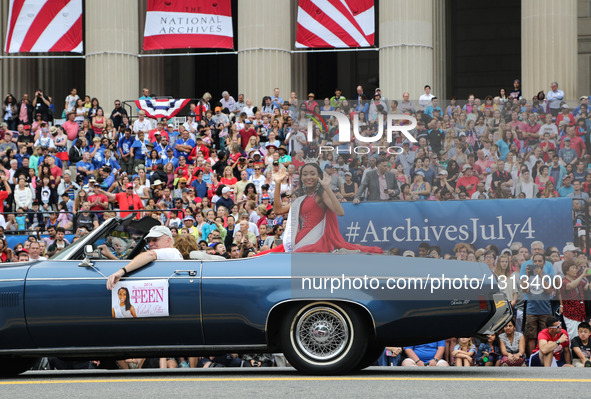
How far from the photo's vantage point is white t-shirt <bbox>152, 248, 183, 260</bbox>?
10516mm

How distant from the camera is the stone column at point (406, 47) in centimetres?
2989

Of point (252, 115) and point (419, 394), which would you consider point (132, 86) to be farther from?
point (419, 394)

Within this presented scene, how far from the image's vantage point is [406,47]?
1189 inches

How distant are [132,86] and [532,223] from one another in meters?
22.1

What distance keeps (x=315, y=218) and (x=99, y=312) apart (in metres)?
1.99

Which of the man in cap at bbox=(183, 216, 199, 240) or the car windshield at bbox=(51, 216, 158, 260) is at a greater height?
the car windshield at bbox=(51, 216, 158, 260)

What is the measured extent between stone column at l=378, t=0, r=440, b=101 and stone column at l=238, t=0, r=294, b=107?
2618 mm

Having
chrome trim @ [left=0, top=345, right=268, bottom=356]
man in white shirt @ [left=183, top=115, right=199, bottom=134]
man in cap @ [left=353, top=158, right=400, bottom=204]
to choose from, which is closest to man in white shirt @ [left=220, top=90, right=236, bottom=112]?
man in white shirt @ [left=183, top=115, right=199, bottom=134]

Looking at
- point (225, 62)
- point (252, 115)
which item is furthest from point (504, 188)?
point (225, 62)

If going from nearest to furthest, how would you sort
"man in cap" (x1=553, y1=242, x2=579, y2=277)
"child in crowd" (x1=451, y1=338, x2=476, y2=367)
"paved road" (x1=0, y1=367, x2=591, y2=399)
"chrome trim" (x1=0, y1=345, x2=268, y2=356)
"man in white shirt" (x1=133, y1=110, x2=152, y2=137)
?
1. "paved road" (x1=0, y1=367, x2=591, y2=399)
2. "chrome trim" (x1=0, y1=345, x2=268, y2=356)
3. "man in cap" (x1=553, y1=242, x2=579, y2=277)
4. "child in crowd" (x1=451, y1=338, x2=476, y2=367)
5. "man in white shirt" (x1=133, y1=110, x2=152, y2=137)

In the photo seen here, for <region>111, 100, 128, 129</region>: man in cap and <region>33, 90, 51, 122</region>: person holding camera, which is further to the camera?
<region>33, 90, 51, 122</region>: person holding camera

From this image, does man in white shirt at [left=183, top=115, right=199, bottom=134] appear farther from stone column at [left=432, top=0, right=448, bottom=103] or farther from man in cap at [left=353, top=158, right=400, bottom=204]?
man in cap at [left=353, top=158, right=400, bottom=204]

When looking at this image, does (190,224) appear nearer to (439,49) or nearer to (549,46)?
(549,46)

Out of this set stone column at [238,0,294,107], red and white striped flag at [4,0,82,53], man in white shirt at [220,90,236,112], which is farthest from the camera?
stone column at [238,0,294,107]
